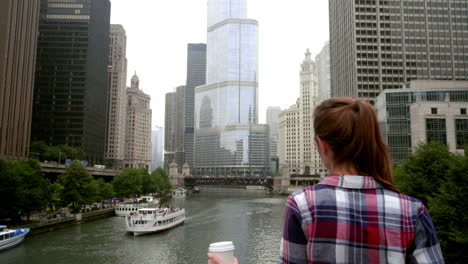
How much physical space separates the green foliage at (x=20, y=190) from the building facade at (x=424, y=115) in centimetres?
6519

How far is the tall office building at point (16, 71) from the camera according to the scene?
302 ft

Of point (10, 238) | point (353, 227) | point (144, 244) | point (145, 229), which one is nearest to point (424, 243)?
point (353, 227)

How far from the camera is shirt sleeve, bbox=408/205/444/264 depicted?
9.16 feet

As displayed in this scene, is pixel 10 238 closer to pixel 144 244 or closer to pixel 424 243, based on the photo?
pixel 144 244

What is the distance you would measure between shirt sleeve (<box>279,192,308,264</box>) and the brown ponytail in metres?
0.59

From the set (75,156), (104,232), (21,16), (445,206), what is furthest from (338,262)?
(75,156)

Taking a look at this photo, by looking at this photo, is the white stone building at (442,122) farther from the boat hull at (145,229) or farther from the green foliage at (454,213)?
the green foliage at (454,213)

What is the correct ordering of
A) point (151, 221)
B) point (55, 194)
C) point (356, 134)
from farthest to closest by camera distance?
point (55, 194) → point (151, 221) → point (356, 134)

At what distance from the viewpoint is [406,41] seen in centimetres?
12038

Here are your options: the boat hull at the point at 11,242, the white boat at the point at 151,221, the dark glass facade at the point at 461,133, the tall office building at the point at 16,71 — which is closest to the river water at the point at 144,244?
the boat hull at the point at 11,242

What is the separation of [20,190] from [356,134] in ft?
179

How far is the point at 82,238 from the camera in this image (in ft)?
156

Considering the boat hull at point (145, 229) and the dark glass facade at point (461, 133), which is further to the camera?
the dark glass facade at point (461, 133)

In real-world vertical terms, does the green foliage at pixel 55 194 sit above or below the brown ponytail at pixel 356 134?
below
